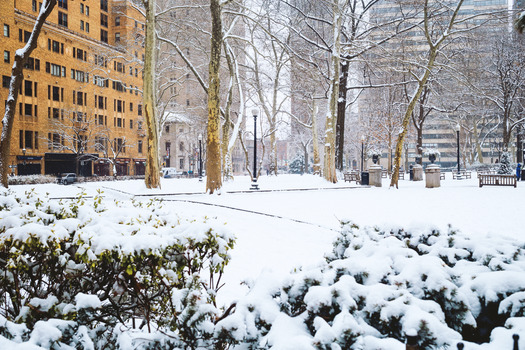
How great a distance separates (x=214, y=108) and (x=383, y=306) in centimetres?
1610

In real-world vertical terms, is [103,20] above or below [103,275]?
above

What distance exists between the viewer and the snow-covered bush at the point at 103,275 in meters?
2.49

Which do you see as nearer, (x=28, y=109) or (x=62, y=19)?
(x=28, y=109)

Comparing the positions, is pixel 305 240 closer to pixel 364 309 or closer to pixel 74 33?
pixel 364 309

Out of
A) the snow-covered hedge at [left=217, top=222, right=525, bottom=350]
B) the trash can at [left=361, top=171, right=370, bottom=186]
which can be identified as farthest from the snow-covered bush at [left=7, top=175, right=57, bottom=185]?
the snow-covered hedge at [left=217, top=222, right=525, bottom=350]

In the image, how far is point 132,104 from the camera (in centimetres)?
6012

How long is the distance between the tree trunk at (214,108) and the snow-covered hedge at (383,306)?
14534 millimetres

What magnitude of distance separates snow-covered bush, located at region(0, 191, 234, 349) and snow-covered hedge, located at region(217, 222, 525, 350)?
1.37ft

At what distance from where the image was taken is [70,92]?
4922 centimetres

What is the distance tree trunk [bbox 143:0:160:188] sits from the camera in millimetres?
19594

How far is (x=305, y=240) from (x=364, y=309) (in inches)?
277

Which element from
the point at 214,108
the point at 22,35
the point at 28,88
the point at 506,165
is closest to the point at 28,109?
the point at 28,88

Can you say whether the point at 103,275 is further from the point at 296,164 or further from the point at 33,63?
the point at 296,164

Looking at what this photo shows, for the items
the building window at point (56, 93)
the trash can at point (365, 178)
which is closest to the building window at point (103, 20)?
the building window at point (56, 93)
